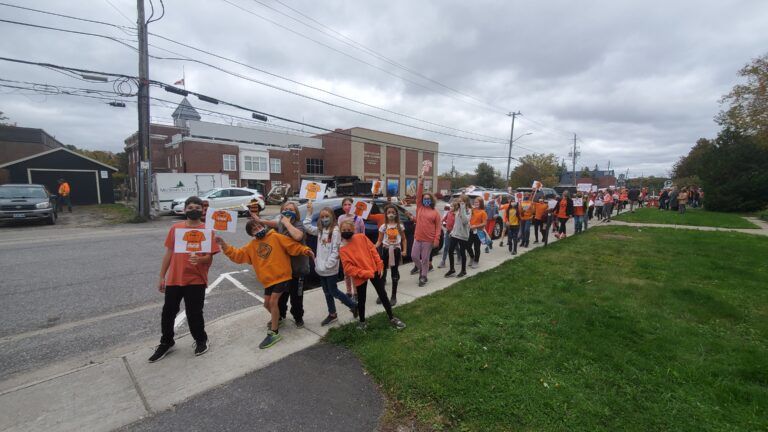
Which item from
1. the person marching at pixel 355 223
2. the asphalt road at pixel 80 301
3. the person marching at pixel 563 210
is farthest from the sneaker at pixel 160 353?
the person marching at pixel 563 210

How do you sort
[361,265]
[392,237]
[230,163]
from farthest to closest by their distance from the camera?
1. [230,163]
2. [392,237]
3. [361,265]

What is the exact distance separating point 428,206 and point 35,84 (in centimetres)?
1636

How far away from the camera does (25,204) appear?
12.9 metres

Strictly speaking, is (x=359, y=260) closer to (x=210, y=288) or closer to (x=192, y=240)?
(x=192, y=240)

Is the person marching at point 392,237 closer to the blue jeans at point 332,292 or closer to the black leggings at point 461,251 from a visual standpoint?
the blue jeans at point 332,292

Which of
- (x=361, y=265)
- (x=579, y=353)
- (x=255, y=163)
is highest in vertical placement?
(x=255, y=163)

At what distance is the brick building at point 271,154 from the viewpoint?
36.8m

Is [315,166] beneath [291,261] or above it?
above

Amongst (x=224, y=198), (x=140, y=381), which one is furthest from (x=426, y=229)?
(x=224, y=198)

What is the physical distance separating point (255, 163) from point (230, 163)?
282 centimetres

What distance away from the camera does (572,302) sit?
4.84 metres

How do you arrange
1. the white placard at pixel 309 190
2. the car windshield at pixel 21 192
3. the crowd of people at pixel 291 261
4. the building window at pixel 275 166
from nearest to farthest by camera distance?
1. the crowd of people at pixel 291 261
2. the white placard at pixel 309 190
3. the car windshield at pixel 21 192
4. the building window at pixel 275 166

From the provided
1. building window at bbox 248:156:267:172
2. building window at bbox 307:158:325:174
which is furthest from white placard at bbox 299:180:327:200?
building window at bbox 307:158:325:174

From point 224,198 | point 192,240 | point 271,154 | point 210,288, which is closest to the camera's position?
point 192,240
